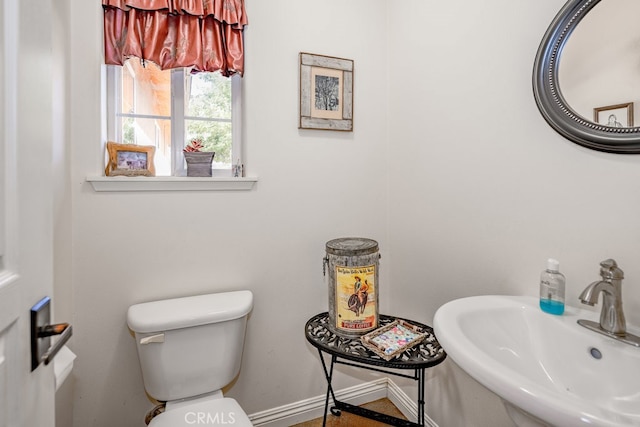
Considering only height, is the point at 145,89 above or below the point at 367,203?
above

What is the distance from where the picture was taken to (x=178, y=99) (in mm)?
1679

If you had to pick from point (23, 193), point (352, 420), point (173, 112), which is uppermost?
point (173, 112)

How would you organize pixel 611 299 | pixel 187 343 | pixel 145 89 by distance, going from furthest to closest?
1. pixel 145 89
2. pixel 187 343
3. pixel 611 299

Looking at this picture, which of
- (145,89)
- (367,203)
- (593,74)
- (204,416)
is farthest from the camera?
(367,203)

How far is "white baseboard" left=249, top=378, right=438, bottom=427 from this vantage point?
5.72 feet

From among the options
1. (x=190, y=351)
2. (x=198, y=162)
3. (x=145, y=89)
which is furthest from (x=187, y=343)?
(x=145, y=89)

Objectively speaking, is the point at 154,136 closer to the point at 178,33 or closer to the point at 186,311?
the point at 178,33

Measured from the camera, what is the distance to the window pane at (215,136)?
67.3 inches

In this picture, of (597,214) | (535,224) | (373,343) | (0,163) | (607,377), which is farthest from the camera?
(373,343)

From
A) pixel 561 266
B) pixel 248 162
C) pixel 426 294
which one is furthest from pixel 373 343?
pixel 248 162

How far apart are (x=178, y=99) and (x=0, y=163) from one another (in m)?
1.25

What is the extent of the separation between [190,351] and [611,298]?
1406 millimetres

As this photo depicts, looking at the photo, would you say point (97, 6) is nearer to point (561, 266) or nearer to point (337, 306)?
point (337, 306)

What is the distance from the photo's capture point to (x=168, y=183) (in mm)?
1517
